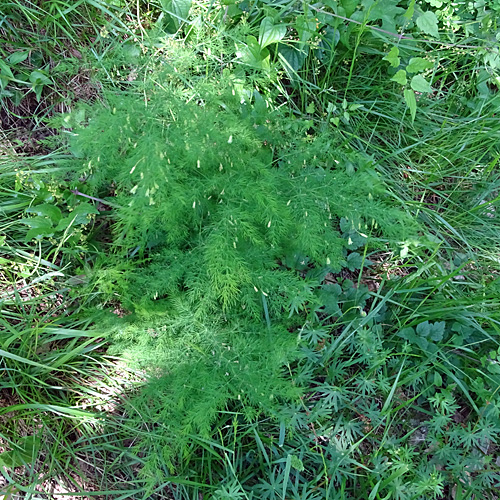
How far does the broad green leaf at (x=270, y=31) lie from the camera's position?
96.8 inches

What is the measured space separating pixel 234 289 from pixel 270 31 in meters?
1.68

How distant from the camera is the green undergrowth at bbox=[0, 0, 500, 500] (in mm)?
2098

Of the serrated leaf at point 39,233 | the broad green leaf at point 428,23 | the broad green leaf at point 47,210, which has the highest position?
the broad green leaf at point 428,23

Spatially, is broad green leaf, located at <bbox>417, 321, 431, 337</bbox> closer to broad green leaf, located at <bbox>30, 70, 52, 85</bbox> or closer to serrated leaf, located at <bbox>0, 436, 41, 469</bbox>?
serrated leaf, located at <bbox>0, 436, 41, 469</bbox>

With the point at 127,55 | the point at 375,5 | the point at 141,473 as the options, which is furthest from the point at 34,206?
the point at 375,5

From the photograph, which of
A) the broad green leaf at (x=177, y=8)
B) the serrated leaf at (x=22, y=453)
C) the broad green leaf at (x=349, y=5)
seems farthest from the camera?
the broad green leaf at (x=177, y=8)

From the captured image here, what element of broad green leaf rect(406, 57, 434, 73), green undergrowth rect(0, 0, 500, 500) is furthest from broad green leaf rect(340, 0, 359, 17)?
broad green leaf rect(406, 57, 434, 73)

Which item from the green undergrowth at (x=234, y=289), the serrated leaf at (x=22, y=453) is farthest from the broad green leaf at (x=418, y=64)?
the serrated leaf at (x=22, y=453)

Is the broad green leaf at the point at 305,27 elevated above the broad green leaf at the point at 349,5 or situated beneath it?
situated beneath

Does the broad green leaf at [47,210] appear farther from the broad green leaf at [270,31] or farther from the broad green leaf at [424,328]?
the broad green leaf at [424,328]

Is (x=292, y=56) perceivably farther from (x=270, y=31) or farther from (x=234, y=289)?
(x=234, y=289)

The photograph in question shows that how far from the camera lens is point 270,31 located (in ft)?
8.08

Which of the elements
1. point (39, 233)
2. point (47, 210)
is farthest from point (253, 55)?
point (39, 233)

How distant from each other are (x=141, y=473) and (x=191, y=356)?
64 centimetres
